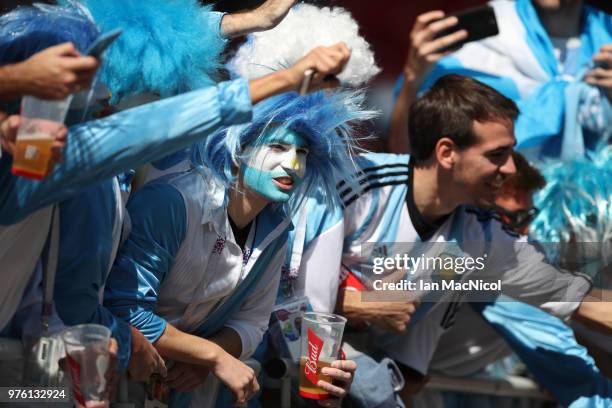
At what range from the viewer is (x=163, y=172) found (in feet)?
10.6

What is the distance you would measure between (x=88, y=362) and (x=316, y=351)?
2.79ft

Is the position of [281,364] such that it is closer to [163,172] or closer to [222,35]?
[163,172]

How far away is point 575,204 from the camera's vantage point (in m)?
4.13

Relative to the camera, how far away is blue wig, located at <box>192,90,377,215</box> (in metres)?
3.10

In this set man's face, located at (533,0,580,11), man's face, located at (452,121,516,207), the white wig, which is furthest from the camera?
man's face, located at (533,0,580,11)

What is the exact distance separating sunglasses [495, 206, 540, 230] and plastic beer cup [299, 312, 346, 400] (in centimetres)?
127

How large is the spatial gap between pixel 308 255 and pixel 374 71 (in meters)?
0.62

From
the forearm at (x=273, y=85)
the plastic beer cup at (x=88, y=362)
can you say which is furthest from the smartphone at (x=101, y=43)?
the plastic beer cup at (x=88, y=362)

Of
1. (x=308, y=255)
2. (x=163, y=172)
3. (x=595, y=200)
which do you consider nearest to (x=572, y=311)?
(x=595, y=200)

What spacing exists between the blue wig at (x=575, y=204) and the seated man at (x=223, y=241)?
3.78 ft

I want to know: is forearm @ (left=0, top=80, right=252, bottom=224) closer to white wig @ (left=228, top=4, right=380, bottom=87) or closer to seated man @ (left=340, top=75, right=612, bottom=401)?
white wig @ (left=228, top=4, right=380, bottom=87)

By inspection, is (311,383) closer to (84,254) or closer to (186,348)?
(186,348)

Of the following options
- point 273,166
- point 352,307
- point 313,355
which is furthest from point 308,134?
point 352,307

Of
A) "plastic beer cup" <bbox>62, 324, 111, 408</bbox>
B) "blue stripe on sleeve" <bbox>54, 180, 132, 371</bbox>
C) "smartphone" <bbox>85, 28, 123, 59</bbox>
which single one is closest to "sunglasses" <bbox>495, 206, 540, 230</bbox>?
"blue stripe on sleeve" <bbox>54, 180, 132, 371</bbox>
